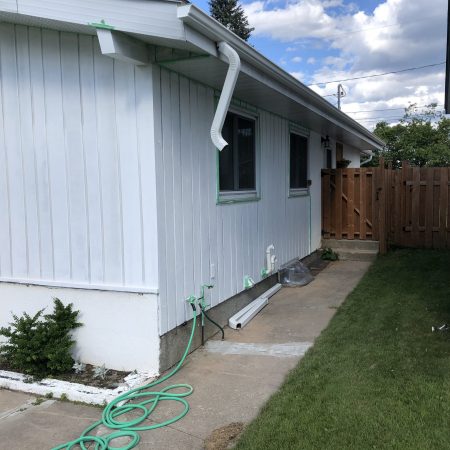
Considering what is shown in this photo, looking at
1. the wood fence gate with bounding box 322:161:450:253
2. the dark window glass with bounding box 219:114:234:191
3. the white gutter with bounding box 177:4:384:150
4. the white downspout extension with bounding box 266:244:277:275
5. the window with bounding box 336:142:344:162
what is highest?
the white gutter with bounding box 177:4:384:150

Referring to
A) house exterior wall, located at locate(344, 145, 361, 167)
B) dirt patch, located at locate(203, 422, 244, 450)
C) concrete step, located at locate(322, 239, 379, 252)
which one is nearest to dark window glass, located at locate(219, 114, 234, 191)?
dirt patch, located at locate(203, 422, 244, 450)

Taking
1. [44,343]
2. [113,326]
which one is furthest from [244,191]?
[44,343]

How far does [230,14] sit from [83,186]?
34.8m

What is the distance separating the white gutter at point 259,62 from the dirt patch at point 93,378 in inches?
114

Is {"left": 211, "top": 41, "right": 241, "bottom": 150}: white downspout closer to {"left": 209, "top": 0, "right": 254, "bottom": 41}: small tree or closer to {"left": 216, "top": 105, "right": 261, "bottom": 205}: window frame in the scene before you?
{"left": 216, "top": 105, "right": 261, "bottom": 205}: window frame

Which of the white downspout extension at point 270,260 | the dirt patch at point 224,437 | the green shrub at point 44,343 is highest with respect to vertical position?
the white downspout extension at point 270,260

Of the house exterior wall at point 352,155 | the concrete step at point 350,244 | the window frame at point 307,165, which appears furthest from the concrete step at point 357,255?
the house exterior wall at point 352,155

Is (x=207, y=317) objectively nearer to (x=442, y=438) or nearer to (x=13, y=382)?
(x=13, y=382)

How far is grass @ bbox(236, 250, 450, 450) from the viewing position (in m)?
2.90

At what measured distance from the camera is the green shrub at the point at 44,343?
3.98m

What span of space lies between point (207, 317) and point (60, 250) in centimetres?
161

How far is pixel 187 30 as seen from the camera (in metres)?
3.41

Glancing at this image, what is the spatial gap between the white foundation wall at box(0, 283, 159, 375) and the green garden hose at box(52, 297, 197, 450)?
325mm

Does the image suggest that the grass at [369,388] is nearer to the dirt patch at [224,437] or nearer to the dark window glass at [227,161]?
the dirt patch at [224,437]
